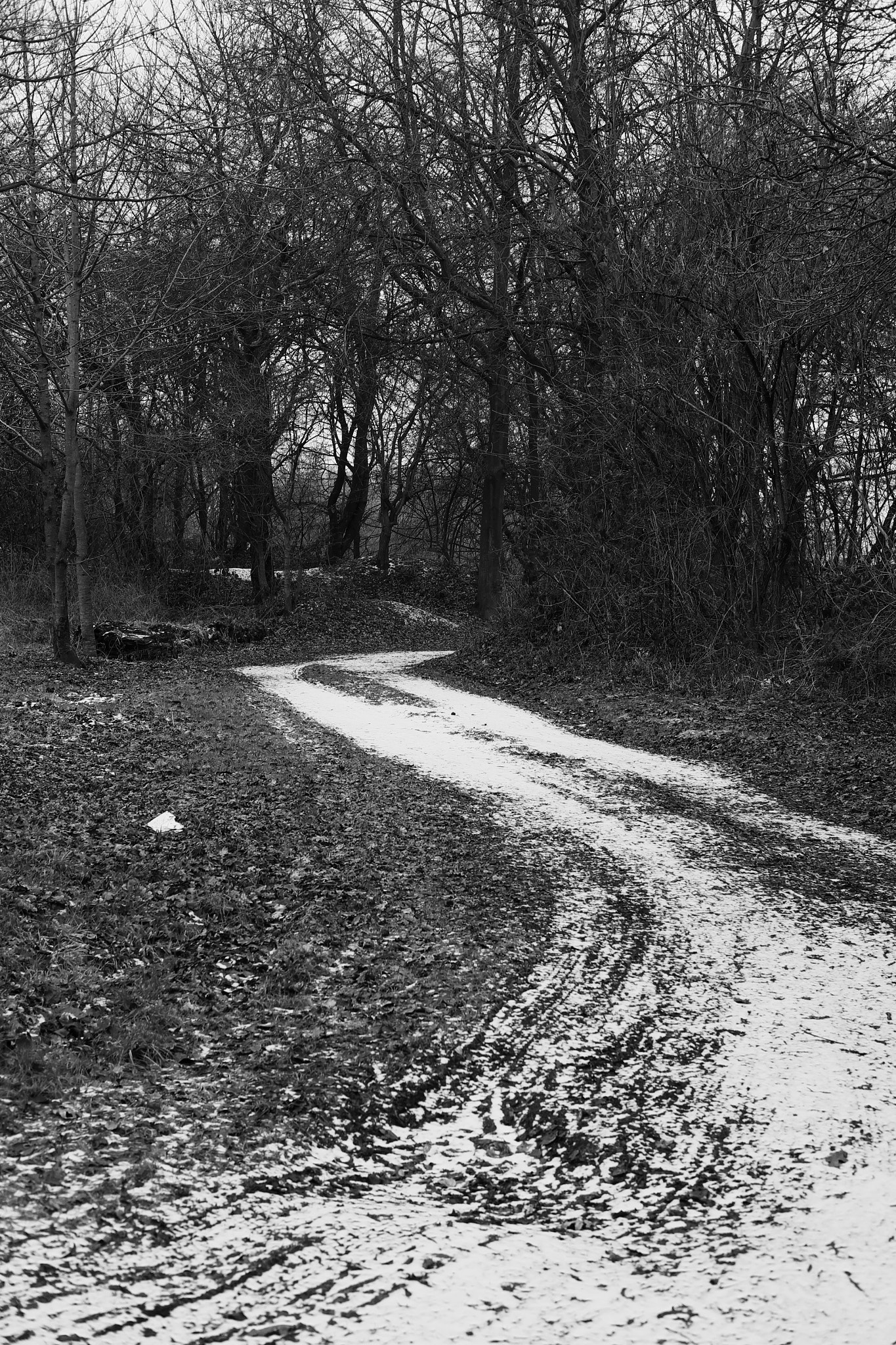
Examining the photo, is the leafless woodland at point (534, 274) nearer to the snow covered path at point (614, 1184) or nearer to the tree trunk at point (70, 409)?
the tree trunk at point (70, 409)

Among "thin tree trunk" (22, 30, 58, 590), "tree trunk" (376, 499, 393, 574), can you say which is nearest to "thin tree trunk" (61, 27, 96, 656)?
"thin tree trunk" (22, 30, 58, 590)

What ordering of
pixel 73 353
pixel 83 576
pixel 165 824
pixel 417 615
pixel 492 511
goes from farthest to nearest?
pixel 417 615 → pixel 492 511 → pixel 83 576 → pixel 73 353 → pixel 165 824

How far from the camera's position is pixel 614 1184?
10.2 feet

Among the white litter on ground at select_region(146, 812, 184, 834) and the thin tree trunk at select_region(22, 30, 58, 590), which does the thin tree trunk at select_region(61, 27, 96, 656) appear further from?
the white litter on ground at select_region(146, 812, 184, 834)

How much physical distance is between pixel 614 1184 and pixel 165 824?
4.29 meters

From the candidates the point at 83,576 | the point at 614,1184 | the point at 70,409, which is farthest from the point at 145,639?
the point at 614,1184

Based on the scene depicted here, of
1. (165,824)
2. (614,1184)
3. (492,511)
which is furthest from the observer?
(492,511)

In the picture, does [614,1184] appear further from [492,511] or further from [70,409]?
[492,511]

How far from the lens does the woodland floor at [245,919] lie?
3.43 metres

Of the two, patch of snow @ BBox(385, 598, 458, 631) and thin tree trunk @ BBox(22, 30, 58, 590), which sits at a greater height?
thin tree trunk @ BBox(22, 30, 58, 590)

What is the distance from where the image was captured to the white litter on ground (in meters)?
6.64

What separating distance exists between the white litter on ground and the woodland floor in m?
0.09

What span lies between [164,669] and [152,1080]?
1252 cm

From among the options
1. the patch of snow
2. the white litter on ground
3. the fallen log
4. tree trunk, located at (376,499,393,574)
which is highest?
tree trunk, located at (376,499,393,574)
